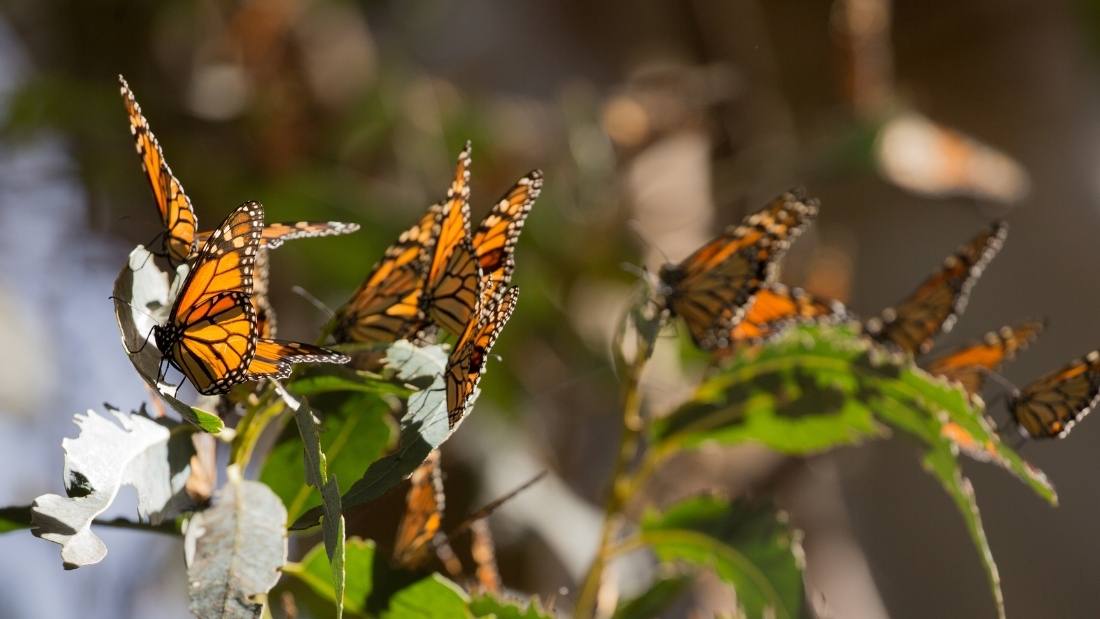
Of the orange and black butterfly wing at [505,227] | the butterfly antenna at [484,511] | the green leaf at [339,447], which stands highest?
the orange and black butterfly wing at [505,227]

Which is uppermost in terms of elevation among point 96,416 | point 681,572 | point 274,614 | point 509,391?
point 509,391

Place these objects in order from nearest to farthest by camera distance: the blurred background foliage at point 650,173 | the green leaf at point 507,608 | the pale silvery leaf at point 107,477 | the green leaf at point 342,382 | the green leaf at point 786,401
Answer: the pale silvery leaf at point 107,477 < the green leaf at point 342,382 < the green leaf at point 507,608 < the green leaf at point 786,401 < the blurred background foliage at point 650,173

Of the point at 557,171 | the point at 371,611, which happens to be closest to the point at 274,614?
the point at 371,611

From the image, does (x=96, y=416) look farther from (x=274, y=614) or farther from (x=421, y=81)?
(x=421, y=81)

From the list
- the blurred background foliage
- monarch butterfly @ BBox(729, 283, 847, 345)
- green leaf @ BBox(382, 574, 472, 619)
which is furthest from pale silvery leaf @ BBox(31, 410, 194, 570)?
the blurred background foliage

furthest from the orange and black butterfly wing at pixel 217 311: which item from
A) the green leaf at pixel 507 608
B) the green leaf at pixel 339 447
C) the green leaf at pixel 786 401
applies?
the green leaf at pixel 786 401

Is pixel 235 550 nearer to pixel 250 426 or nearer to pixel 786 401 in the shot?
pixel 250 426

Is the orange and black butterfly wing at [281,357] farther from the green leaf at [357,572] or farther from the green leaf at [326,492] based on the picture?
the green leaf at [357,572]
